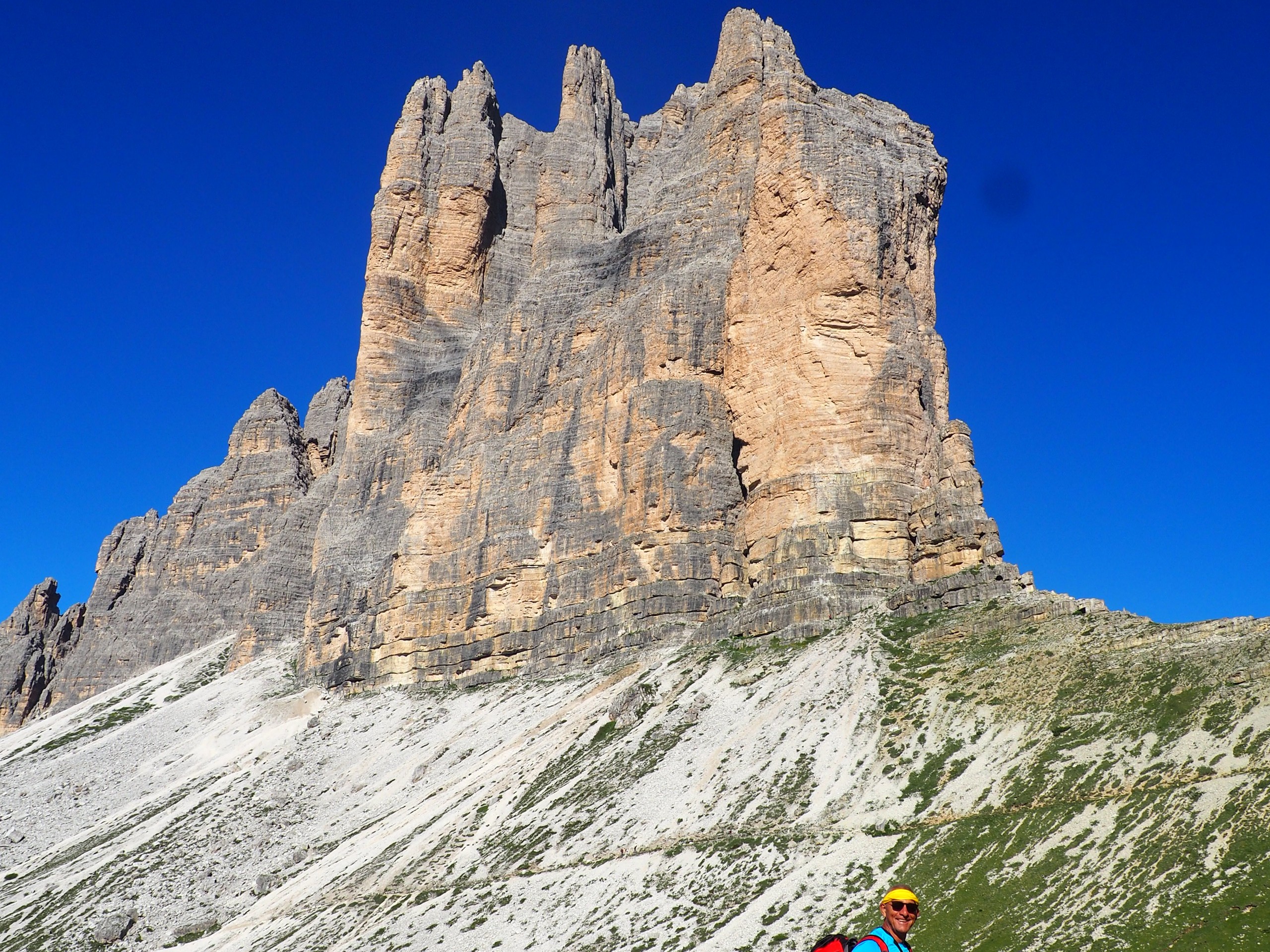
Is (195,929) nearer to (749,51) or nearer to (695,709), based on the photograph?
(695,709)

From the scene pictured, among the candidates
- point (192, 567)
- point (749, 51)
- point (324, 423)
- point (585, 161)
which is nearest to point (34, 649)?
point (192, 567)

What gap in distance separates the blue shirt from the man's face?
111 millimetres

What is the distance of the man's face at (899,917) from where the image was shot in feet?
36.4

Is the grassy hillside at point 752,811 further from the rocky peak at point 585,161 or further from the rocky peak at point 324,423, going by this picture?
the rocky peak at point 324,423

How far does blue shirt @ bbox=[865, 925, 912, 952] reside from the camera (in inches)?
404

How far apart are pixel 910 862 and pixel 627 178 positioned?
286 ft

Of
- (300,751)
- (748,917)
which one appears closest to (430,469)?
(300,751)

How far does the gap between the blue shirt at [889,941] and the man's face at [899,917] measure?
Result: 0.11 metres

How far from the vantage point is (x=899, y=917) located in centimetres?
1111

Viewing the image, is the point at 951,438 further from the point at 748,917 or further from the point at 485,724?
the point at 748,917

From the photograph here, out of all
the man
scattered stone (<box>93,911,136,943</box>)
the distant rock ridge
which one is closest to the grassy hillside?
scattered stone (<box>93,911,136,943</box>)

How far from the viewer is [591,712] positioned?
62344mm

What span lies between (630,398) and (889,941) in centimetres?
6937

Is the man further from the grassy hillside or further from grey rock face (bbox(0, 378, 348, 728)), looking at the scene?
grey rock face (bbox(0, 378, 348, 728))
